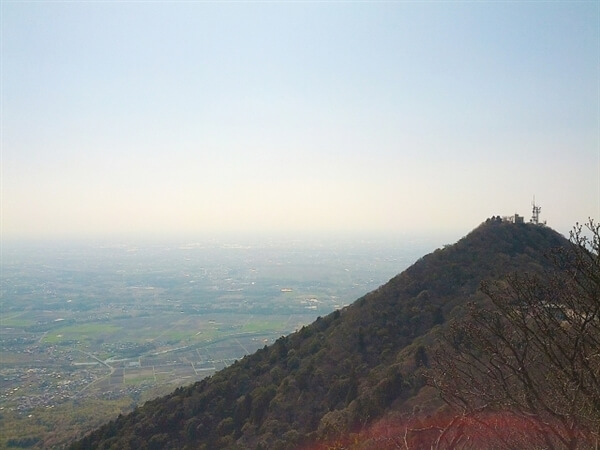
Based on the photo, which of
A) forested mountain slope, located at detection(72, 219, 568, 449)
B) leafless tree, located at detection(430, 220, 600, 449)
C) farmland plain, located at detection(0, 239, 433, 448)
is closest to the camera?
leafless tree, located at detection(430, 220, 600, 449)

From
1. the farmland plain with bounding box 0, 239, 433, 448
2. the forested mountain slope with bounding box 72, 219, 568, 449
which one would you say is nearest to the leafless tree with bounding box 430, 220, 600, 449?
the forested mountain slope with bounding box 72, 219, 568, 449

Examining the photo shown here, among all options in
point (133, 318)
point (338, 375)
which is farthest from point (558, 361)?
point (133, 318)

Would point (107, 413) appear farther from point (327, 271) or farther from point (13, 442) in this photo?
point (327, 271)

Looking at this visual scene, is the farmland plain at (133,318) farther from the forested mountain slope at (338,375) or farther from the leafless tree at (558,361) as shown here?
the leafless tree at (558,361)

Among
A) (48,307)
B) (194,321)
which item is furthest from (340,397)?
(48,307)

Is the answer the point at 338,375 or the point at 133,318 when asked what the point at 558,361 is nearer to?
the point at 338,375

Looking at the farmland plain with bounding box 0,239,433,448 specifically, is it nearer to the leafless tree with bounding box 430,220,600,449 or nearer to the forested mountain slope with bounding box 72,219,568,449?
the forested mountain slope with bounding box 72,219,568,449
